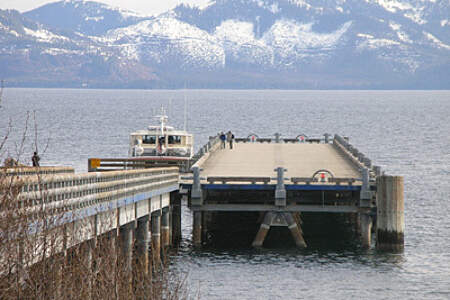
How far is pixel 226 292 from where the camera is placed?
124 ft

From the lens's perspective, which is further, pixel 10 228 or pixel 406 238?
pixel 406 238

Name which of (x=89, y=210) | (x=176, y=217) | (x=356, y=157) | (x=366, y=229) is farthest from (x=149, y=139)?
(x=89, y=210)

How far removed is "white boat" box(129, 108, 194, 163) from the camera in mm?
57625

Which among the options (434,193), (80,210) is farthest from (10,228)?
(434,193)

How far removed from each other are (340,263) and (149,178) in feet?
29.4

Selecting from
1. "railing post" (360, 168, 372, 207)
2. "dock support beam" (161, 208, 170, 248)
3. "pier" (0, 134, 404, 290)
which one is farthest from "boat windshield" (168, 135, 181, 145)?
"railing post" (360, 168, 372, 207)

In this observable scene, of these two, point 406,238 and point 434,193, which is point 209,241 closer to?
point 406,238

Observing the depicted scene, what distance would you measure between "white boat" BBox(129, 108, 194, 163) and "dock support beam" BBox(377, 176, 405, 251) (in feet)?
54.6

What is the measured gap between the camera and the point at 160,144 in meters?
58.0

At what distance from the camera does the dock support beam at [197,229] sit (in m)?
45.2

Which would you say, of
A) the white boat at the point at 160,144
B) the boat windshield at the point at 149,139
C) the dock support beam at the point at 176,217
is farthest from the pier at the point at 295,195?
the boat windshield at the point at 149,139

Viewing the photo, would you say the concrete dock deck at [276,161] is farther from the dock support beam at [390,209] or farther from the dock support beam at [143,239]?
the dock support beam at [143,239]

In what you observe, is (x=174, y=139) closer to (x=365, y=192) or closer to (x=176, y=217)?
(x=176, y=217)

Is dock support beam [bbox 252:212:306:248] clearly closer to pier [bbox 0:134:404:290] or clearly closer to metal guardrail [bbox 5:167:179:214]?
pier [bbox 0:134:404:290]
